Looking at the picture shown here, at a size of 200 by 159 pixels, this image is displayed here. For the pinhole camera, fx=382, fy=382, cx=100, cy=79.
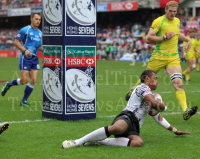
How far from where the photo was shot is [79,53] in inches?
299

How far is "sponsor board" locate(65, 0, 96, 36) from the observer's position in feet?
24.4

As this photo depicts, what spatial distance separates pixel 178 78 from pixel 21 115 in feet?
11.2

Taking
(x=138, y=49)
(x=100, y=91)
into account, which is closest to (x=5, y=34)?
(x=138, y=49)

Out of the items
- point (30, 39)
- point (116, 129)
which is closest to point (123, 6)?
point (30, 39)

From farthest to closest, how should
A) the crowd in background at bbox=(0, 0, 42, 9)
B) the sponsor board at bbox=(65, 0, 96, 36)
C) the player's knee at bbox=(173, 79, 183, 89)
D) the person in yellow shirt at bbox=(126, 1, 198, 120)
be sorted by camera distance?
the crowd in background at bbox=(0, 0, 42, 9), the person in yellow shirt at bbox=(126, 1, 198, 120), the player's knee at bbox=(173, 79, 183, 89), the sponsor board at bbox=(65, 0, 96, 36)

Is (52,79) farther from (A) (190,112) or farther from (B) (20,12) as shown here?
(B) (20,12)

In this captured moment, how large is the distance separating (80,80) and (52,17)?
1.38m

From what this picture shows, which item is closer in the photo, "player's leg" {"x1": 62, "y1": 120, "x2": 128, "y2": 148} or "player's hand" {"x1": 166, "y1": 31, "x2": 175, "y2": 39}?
"player's leg" {"x1": 62, "y1": 120, "x2": 128, "y2": 148}

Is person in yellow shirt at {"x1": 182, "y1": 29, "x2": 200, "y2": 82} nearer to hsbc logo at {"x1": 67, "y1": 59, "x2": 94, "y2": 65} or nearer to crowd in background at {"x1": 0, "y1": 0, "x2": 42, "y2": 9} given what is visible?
hsbc logo at {"x1": 67, "y1": 59, "x2": 94, "y2": 65}

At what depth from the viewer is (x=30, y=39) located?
958cm

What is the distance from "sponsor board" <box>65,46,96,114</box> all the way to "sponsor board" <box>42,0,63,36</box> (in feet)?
1.52

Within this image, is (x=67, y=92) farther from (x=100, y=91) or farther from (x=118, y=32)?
(x=118, y=32)

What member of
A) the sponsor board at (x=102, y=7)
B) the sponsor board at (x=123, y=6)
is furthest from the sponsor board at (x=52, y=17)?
the sponsor board at (x=102, y=7)

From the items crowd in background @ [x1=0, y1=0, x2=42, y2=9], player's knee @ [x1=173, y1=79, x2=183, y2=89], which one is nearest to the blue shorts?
player's knee @ [x1=173, y1=79, x2=183, y2=89]
